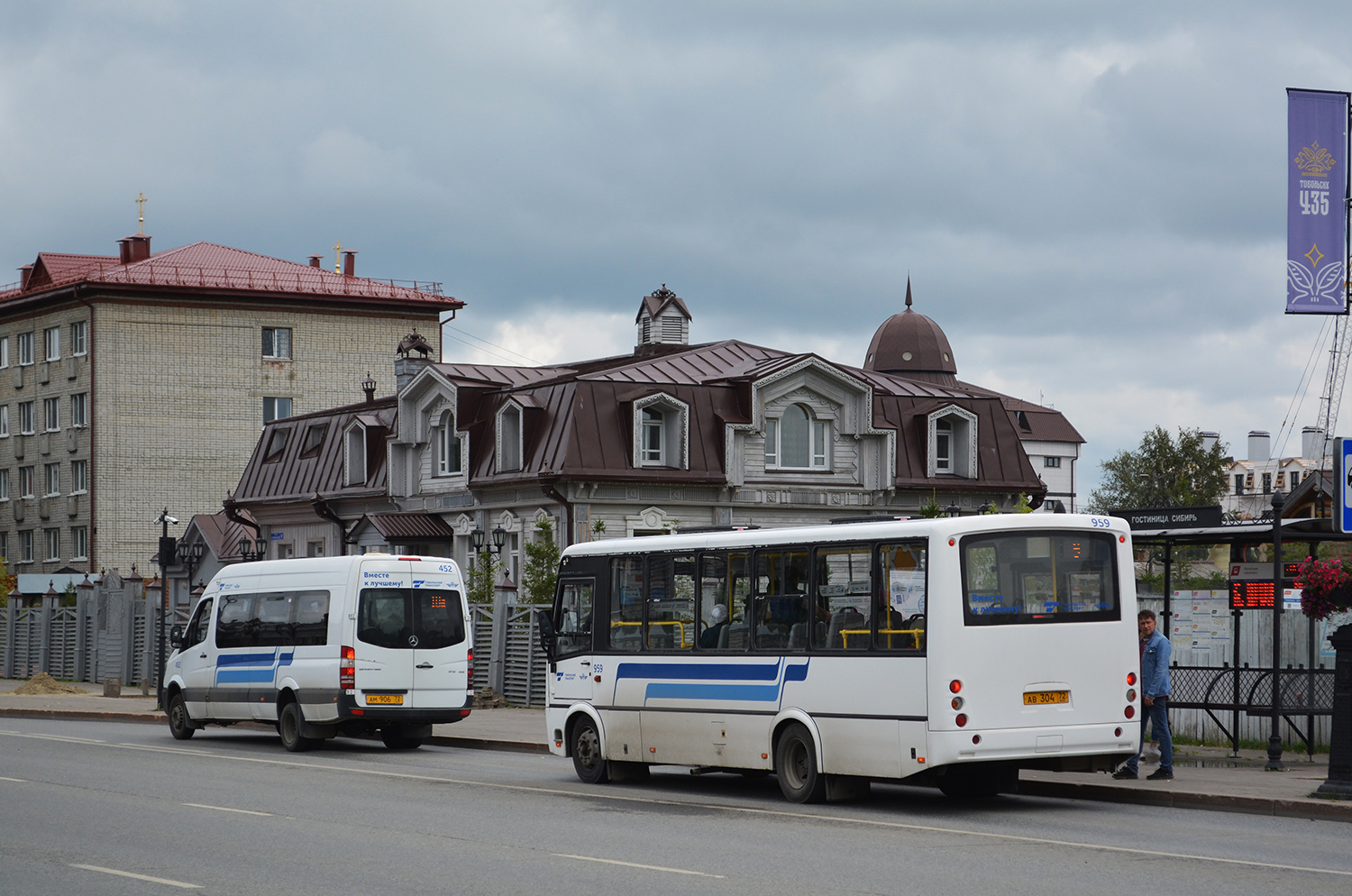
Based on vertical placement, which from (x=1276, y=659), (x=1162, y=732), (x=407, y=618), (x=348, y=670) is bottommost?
(x=1162, y=732)

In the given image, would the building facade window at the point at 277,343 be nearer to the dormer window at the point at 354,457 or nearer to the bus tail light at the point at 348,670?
the dormer window at the point at 354,457

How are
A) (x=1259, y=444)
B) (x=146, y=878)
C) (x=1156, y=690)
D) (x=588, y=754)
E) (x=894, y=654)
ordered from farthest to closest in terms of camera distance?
(x=1259, y=444) < (x=588, y=754) < (x=1156, y=690) < (x=894, y=654) < (x=146, y=878)

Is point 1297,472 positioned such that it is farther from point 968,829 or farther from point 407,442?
point 968,829

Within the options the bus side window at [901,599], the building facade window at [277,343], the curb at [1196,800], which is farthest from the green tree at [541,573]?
the building facade window at [277,343]

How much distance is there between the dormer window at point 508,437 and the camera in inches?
1834

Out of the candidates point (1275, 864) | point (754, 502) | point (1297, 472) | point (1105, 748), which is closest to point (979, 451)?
point (754, 502)

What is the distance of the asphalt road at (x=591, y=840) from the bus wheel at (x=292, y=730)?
171 inches

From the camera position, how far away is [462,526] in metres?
49.2

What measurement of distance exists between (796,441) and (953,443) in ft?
17.0

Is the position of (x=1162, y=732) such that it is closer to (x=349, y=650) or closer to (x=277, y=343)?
(x=349, y=650)

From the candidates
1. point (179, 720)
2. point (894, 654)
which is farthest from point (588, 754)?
point (179, 720)

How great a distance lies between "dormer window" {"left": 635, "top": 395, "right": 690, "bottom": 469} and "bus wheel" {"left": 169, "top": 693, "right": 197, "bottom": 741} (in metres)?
19.9

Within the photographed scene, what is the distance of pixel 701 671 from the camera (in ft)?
57.4

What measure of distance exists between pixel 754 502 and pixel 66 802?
104ft
